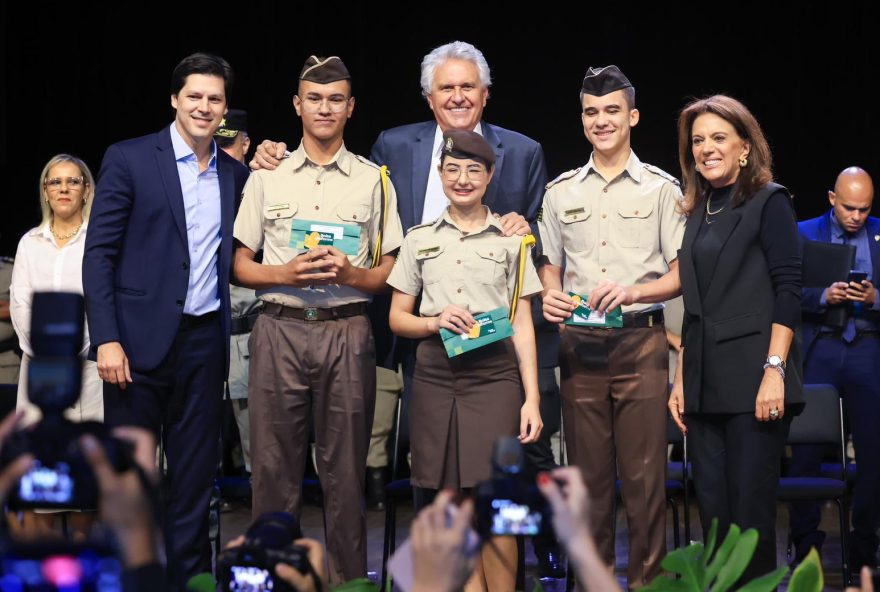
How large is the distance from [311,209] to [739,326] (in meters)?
1.40

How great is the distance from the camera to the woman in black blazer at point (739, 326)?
334 cm

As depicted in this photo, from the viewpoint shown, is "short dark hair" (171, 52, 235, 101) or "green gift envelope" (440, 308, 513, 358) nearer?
"green gift envelope" (440, 308, 513, 358)

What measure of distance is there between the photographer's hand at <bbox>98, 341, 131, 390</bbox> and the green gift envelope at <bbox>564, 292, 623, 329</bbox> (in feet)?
4.53

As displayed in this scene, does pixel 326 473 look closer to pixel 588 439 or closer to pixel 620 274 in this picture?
pixel 588 439

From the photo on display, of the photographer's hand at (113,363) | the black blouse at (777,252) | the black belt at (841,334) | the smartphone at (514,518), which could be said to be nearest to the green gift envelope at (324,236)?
the photographer's hand at (113,363)

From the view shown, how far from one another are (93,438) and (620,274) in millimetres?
2493

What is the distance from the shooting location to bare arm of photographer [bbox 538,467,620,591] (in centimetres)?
165

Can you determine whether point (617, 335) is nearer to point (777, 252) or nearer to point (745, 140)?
point (777, 252)

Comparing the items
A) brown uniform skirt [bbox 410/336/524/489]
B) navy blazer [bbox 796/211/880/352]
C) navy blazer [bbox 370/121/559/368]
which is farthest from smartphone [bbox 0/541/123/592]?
navy blazer [bbox 796/211/880/352]

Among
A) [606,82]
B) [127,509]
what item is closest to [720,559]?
[127,509]

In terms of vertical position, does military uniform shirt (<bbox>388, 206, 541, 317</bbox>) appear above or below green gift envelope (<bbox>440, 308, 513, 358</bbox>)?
above

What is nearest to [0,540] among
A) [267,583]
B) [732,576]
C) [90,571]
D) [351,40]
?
[90,571]

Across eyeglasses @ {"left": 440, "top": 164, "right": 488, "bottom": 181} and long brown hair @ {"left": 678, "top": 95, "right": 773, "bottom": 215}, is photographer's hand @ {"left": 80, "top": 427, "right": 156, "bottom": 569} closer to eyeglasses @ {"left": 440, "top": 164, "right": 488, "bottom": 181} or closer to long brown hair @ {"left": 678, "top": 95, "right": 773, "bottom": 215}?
eyeglasses @ {"left": 440, "top": 164, "right": 488, "bottom": 181}

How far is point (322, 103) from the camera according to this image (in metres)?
3.85
